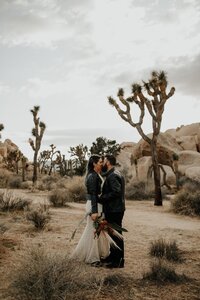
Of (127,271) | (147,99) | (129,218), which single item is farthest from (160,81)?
(127,271)

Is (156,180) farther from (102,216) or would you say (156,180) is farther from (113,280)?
(113,280)

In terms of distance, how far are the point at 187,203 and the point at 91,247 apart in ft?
25.3

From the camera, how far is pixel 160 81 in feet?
50.4

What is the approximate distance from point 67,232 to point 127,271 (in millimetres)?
3222

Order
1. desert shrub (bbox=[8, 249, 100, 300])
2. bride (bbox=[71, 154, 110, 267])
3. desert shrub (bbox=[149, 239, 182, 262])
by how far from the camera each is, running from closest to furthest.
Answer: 1. desert shrub (bbox=[8, 249, 100, 300])
2. bride (bbox=[71, 154, 110, 267])
3. desert shrub (bbox=[149, 239, 182, 262])

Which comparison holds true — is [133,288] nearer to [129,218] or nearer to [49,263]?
[49,263]

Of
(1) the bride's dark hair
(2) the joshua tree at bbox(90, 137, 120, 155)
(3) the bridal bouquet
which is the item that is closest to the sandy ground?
(3) the bridal bouquet

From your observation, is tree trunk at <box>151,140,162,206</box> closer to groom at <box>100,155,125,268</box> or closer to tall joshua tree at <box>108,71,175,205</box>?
tall joshua tree at <box>108,71,175,205</box>

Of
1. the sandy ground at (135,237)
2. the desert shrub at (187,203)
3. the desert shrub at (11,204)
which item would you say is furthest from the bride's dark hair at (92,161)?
the desert shrub at (187,203)

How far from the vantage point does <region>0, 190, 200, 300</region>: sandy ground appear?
536cm

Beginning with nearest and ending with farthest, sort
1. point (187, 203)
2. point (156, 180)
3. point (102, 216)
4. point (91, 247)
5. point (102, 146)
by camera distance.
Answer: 1. point (91, 247)
2. point (102, 216)
3. point (187, 203)
4. point (156, 180)
5. point (102, 146)

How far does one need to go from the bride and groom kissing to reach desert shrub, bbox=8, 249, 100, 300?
1.11 m

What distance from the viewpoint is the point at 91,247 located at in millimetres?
5348

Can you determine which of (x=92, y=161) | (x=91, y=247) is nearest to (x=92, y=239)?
(x=91, y=247)
